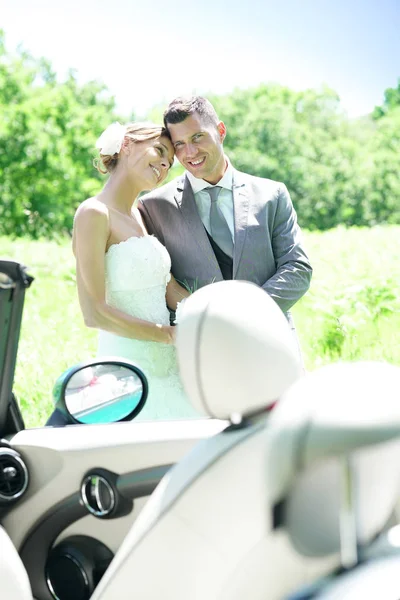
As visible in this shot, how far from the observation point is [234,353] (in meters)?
1.34

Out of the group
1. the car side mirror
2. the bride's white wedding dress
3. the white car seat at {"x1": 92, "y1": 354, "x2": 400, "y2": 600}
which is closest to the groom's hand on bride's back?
the bride's white wedding dress

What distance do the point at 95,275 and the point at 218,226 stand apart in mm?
686

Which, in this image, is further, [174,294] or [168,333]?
[174,294]

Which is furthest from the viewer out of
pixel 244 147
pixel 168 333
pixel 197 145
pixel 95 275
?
pixel 244 147

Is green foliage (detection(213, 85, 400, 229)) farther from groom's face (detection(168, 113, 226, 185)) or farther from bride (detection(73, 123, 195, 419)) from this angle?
bride (detection(73, 123, 195, 419))

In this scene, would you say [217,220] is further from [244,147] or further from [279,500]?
[244,147]

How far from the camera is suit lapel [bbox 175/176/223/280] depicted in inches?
144

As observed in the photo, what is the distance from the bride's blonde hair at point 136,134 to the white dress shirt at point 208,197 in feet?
0.99

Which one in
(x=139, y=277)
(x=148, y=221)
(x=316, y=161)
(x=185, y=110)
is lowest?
(x=316, y=161)

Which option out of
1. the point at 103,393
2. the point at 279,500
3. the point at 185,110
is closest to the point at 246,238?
the point at 185,110

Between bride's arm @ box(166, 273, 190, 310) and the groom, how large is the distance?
40 mm

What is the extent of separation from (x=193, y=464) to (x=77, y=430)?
689 millimetres

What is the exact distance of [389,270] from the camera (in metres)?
9.44

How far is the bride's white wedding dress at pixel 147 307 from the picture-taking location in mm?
3475
